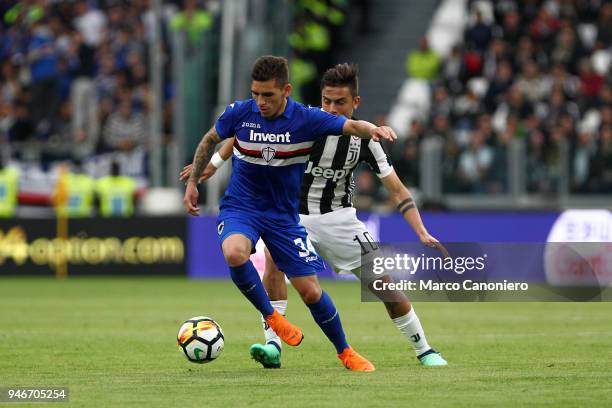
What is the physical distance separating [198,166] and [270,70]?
3.41 ft

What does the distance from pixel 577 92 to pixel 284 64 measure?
51.0 ft

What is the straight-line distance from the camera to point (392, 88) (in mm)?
27781

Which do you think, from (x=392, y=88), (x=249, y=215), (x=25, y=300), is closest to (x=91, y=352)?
(x=249, y=215)

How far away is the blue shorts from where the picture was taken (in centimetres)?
955

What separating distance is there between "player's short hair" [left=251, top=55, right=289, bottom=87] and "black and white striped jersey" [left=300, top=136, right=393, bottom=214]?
34.8 inches

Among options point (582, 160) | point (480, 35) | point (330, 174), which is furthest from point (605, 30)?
point (330, 174)

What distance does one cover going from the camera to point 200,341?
9.78 metres

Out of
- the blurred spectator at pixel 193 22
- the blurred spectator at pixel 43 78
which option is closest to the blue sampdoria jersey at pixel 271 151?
the blurred spectator at pixel 193 22

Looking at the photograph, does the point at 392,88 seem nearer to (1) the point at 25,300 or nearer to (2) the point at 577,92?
(2) the point at 577,92

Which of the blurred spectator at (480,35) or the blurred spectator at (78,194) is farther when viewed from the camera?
the blurred spectator at (480,35)

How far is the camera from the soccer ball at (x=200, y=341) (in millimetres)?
9750

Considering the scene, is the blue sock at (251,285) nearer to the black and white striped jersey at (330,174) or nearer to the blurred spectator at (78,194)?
the black and white striped jersey at (330,174)
